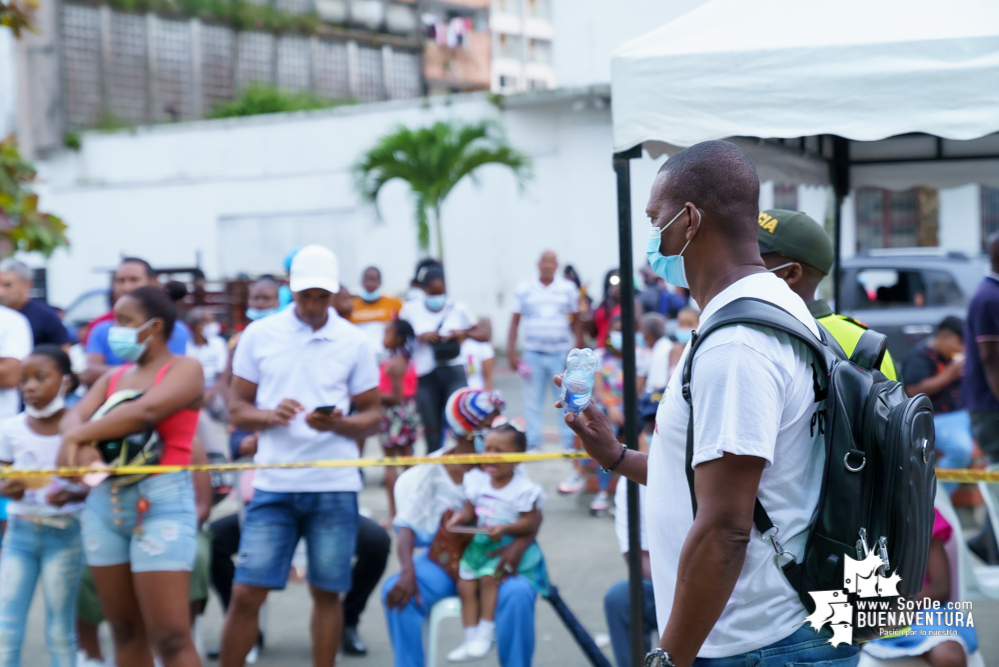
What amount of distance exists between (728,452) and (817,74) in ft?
6.20

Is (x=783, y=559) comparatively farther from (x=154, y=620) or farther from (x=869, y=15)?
(x=154, y=620)

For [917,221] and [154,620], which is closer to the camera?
[154,620]

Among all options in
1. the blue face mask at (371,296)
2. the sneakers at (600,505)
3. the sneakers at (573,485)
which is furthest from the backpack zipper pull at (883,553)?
the blue face mask at (371,296)

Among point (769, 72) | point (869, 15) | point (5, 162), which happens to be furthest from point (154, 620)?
point (869, 15)

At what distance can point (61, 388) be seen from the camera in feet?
14.1

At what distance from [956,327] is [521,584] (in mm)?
3614

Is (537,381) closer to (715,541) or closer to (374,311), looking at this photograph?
(374,311)

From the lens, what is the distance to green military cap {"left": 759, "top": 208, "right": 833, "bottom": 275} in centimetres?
304

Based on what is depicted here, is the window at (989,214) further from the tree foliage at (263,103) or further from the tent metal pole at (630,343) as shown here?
the tree foliage at (263,103)

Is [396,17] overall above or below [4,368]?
above

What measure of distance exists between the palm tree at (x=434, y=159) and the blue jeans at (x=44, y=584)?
1273 cm

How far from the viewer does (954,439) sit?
5.94 metres

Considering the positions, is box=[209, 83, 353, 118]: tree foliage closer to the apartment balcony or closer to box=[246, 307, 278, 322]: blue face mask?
the apartment balcony

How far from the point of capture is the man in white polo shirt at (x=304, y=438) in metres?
4.02
